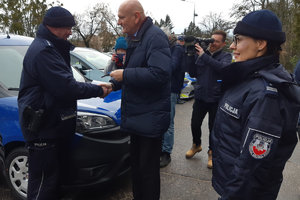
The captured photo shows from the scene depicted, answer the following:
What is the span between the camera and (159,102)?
209cm

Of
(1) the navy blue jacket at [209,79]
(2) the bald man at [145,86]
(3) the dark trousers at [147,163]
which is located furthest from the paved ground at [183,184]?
(1) the navy blue jacket at [209,79]

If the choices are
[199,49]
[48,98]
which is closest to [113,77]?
[48,98]

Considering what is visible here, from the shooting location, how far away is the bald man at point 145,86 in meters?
1.95

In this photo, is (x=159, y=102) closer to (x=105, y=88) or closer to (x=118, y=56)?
(x=105, y=88)

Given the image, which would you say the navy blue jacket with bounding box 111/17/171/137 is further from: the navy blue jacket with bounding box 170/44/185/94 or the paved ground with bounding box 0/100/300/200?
the navy blue jacket with bounding box 170/44/185/94

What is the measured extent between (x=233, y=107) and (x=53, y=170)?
1.65 metres

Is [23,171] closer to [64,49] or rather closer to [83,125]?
[83,125]

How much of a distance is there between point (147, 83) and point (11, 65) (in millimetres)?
2055

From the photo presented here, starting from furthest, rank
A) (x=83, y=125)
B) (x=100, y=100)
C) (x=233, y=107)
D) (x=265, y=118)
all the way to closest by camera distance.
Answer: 1. (x=100, y=100)
2. (x=83, y=125)
3. (x=233, y=107)
4. (x=265, y=118)

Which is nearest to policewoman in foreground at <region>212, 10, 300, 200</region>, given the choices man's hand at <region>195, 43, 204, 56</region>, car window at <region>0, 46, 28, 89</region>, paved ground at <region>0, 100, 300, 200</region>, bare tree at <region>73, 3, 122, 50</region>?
paved ground at <region>0, 100, 300, 200</region>

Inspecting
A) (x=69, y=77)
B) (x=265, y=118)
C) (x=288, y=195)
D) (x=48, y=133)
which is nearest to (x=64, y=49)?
(x=69, y=77)

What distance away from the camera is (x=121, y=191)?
289 centimetres

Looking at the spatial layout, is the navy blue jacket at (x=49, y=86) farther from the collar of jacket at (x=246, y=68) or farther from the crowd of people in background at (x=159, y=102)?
the collar of jacket at (x=246, y=68)

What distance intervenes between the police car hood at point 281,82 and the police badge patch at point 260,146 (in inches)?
9.9
